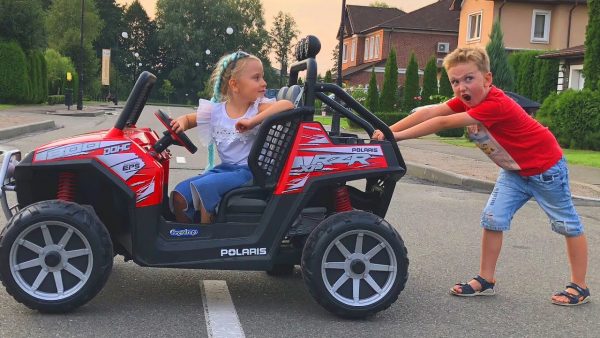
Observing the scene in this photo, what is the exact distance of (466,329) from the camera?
4117 mm

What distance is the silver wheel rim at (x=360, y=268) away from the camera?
4.11 m

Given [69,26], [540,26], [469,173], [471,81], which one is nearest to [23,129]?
[469,173]

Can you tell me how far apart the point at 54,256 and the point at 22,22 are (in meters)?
37.1

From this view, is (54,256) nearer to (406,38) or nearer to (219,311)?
(219,311)

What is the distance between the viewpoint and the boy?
14.7 ft

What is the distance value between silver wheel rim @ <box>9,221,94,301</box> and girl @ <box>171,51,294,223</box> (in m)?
0.65

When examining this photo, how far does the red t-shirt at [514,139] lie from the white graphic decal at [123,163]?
2037mm

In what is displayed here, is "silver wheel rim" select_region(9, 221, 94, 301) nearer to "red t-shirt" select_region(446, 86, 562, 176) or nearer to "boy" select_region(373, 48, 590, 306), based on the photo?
"boy" select_region(373, 48, 590, 306)

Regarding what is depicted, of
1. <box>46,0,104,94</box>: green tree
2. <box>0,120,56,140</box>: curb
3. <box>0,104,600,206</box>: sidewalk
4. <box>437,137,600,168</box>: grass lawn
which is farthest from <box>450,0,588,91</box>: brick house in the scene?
<box>46,0,104,94</box>: green tree

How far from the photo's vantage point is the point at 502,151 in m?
4.67

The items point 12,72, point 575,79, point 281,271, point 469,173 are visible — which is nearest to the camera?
point 281,271

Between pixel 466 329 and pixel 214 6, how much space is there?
96052mm

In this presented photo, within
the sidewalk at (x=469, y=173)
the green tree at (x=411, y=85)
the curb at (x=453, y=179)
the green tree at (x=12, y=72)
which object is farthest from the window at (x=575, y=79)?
the green tree at (x=12, y=72)

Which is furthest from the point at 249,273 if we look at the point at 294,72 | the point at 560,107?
the point at 560,107
